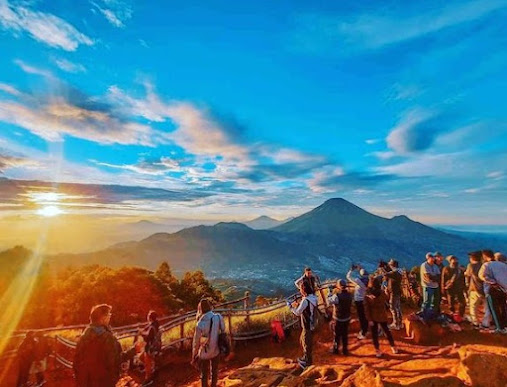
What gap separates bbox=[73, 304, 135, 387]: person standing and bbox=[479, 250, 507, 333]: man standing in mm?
8653

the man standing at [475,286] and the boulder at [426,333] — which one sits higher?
the man standing at [475,286]

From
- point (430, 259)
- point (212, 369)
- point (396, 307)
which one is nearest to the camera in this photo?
point (212, 369)

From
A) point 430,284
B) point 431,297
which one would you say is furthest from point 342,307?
point 431,297

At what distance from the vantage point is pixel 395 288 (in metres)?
9.60

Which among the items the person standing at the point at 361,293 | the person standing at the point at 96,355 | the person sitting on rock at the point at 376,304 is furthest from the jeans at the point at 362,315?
the person standing at the point at 96,355

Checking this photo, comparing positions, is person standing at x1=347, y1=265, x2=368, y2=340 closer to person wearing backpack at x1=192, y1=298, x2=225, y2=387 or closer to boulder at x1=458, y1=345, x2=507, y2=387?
boulder at x1=458, y1=345, x2=507, y2=387

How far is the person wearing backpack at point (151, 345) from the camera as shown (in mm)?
9055

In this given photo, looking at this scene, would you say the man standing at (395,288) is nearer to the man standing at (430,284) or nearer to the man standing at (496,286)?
the man standing at (430,284)

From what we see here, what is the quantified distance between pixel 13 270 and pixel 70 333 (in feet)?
101

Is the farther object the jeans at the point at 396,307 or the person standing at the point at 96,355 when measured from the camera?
the jeans at the point at 396,307

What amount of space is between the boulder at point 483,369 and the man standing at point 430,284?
4.48 meters

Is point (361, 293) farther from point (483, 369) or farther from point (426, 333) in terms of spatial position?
→ point (483, 369)

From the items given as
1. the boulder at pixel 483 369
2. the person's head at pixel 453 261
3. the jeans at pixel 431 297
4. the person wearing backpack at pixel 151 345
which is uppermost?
the person's head at pixel 453 261

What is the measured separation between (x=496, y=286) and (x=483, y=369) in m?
4.16
